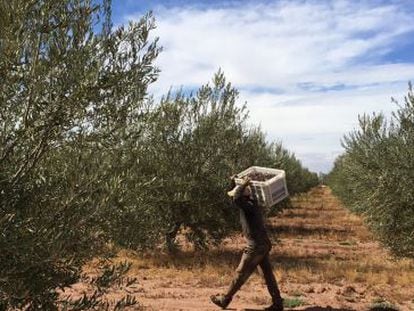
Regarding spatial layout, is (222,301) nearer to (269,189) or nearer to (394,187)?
(269,189)

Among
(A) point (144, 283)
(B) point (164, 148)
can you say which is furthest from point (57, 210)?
(B) point (164, 148)

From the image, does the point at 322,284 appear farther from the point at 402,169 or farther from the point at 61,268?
the point at 61,268

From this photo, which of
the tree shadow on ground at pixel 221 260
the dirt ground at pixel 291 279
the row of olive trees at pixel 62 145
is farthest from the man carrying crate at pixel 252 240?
the tree shadow on ground at pixel 221 260

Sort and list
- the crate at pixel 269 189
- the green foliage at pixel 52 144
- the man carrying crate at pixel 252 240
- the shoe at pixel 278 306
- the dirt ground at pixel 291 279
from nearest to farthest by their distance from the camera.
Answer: the green foliage at pixel 52 144, the man carrying crate at pixel 252 240, the shoe at pixel 278 306, the crate at pixel 269 189, the dirt ground at pixel 291 279

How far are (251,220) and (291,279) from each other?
4.58 metres

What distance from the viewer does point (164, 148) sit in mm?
16672

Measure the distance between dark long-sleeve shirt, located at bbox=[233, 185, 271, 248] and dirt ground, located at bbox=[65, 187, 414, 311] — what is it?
1470 millimetres

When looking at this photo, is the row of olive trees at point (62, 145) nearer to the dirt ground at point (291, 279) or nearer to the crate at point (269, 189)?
the dirt ground at point (291, 279)

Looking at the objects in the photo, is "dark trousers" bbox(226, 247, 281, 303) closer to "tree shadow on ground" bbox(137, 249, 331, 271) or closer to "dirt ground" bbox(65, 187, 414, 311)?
"dirt ground" bbox(65, 187, 414, 311)

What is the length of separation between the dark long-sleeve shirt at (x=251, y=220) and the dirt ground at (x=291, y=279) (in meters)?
1.47

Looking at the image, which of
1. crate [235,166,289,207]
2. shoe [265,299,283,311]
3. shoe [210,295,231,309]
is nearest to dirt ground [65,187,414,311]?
shoe [210,295,231,309]

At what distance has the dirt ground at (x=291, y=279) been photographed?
10992 mm

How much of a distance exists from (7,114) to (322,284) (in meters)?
9.84

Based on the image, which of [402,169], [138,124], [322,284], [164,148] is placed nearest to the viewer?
[138,124]
